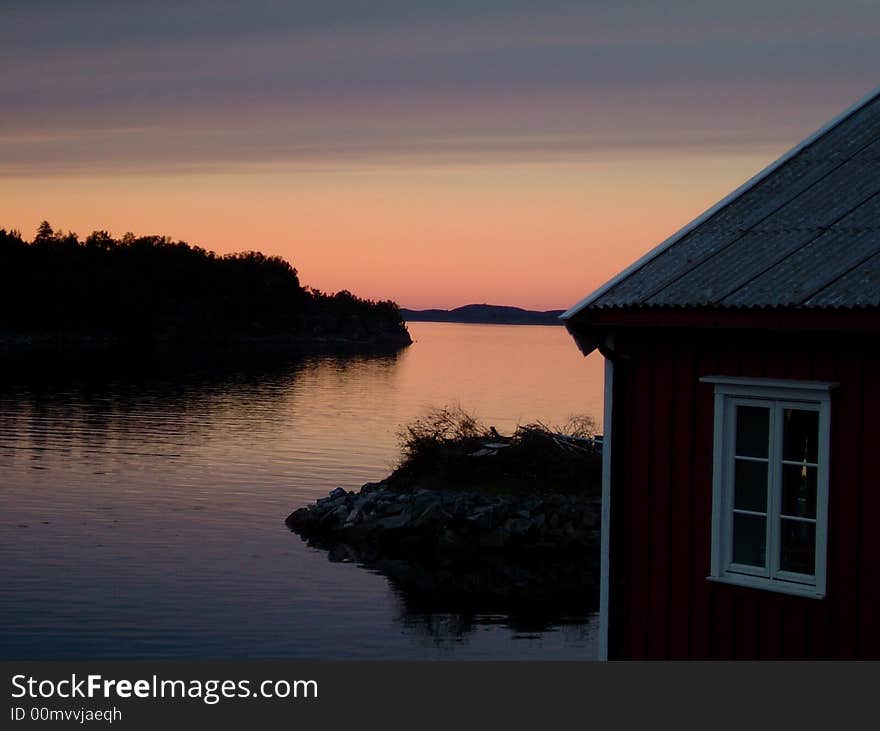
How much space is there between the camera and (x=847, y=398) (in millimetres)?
10203

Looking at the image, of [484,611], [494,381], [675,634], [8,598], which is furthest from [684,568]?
[494,381]

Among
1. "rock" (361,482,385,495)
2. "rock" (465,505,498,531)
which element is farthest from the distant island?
"rock" (465,505,498,531)

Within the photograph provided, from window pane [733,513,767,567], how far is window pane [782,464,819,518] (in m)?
0.31

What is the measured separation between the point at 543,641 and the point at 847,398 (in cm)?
1364

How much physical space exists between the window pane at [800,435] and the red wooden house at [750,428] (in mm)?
12

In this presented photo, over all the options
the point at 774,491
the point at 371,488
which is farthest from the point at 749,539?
the point at 371,488

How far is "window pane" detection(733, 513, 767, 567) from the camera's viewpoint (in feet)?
35.5

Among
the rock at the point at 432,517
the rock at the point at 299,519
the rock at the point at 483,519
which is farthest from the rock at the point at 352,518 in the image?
the rock at the point at 483,519

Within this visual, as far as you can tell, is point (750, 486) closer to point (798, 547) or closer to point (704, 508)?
point (704, 508)

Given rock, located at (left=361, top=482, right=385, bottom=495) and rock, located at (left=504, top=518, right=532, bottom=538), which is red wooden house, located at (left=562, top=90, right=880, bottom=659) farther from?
rock, located at (left=361, top=482, right=385, bottom=495)

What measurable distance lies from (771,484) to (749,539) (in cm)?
61

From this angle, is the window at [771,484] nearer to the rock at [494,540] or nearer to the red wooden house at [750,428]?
the red wooden house at [750,428]

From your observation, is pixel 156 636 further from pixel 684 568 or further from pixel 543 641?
pixel 684 568

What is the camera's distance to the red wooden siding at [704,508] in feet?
33.3
